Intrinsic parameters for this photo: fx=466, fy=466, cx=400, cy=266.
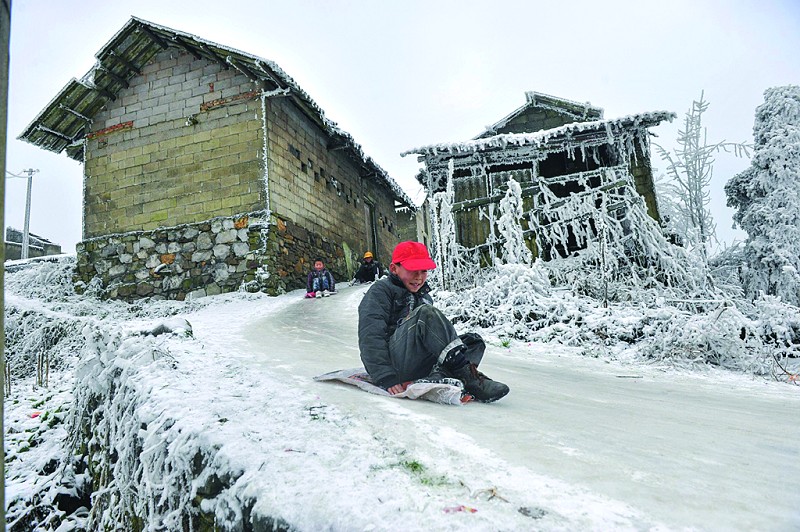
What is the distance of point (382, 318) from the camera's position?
2730 millimetres

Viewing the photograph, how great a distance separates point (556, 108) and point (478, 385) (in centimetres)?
1433

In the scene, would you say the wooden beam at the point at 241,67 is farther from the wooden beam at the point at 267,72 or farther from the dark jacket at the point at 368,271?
the dark jacket at the point at 368,271

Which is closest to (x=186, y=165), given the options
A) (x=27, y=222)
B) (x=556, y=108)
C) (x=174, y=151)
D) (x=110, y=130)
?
(x=174, y=151)

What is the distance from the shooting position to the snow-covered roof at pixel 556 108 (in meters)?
14.6

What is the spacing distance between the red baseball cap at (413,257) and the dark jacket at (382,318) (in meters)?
0.13

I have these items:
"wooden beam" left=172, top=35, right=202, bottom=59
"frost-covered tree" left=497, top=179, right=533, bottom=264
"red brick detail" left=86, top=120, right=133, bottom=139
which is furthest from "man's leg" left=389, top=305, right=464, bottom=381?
"red brick detail" left=86, top=120, right=133, bottom=139

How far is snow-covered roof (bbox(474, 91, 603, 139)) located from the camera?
48.0ft

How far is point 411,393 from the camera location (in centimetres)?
253

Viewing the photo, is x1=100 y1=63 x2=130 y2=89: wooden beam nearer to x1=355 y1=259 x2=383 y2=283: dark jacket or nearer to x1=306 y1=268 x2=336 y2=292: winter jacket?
x1=306 y1=268 x2=336 y2=292: winter jacket

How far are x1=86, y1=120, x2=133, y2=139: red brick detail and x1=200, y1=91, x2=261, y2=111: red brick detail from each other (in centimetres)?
213

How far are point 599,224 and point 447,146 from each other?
5.66 metres

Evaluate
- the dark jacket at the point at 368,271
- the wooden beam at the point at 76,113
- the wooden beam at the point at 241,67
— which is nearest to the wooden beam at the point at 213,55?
the wooden beam at the point at 241,67

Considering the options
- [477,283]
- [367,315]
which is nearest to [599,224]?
[477,283]

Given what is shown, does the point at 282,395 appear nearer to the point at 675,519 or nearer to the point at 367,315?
the point at 367,315
